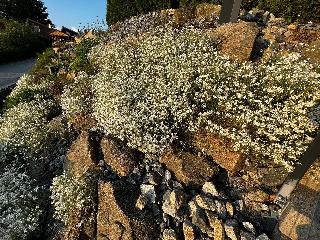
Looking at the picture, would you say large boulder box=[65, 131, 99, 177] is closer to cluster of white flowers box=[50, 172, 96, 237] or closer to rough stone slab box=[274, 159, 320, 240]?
cluster of white flowers box=[50, 172, 96, 237]

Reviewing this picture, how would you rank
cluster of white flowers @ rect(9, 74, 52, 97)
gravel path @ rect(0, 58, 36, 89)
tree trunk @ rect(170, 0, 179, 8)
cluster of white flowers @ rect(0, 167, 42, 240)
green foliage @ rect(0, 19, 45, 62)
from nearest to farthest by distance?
cluster of white flowers @ rect(0, 167, 42, 240) → cluster of white flowers @ rect(9, 74, 52, 97) → tree trunk @ rect(170, 0, 179, 8) → gravel path @ rect(0, 58, 36, 89) → green foliage @ rect(0, 19, 45, 62)

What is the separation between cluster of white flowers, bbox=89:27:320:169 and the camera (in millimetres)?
6875

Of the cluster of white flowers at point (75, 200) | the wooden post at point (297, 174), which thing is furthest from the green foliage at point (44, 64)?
→ the wooden post at point (297, 174)

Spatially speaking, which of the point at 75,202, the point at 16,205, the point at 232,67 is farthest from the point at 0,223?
the point at 232,67

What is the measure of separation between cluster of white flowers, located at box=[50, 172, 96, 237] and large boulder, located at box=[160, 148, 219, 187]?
4.50 feet

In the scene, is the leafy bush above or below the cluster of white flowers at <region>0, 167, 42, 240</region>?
above

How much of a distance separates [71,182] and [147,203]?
156cm

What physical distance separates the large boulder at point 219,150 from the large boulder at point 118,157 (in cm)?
117

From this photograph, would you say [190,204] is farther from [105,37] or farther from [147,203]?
[105,37]

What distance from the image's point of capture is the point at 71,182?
7230mm

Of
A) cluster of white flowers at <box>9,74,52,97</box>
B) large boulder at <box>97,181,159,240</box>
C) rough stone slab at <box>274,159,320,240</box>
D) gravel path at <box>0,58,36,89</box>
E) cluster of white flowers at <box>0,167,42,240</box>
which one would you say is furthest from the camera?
gravel path at <box>0,58,36,89</box>

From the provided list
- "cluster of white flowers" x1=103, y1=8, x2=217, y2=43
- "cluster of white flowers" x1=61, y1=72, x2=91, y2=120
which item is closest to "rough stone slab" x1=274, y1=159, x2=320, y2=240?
"cluster of white flowers" x1=61, y1=72, x2=91, y2=120

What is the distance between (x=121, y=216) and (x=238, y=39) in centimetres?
469

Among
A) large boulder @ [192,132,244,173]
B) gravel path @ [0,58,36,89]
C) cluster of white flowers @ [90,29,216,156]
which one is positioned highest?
cluster of white flowers @ [90,29,216,156]
